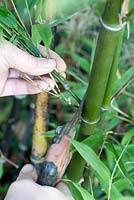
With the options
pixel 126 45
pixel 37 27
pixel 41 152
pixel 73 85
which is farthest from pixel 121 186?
pixel 126 45

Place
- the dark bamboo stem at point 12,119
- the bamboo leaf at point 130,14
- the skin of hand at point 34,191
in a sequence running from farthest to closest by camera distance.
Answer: the dark bamboo stem at point 12,119 < the skin of hand at point 34,191 < the bamboo leaf at point 130,14

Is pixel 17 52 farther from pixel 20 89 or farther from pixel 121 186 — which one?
pixel 121 186

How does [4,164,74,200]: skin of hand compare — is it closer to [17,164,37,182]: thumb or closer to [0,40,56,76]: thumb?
[17,164,37,182]: thumb

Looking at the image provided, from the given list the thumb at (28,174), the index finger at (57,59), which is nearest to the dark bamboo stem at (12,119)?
the thumb at (28,174)

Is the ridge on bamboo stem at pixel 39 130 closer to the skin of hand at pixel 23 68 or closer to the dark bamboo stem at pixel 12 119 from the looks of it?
the skin of hand at pixel 23 68

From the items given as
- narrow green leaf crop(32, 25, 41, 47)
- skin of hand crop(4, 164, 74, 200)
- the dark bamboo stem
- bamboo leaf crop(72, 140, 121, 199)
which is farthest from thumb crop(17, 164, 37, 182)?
the dark bamboo stem

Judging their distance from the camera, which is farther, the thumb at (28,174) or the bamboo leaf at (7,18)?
the thumb at (28,174)
